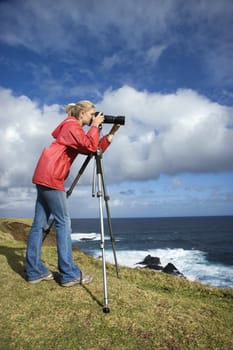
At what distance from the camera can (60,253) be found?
4012 mm

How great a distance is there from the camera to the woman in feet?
Answer: 12.9

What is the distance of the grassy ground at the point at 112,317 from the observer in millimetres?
2598

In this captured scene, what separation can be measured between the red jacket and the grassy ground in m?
1.71

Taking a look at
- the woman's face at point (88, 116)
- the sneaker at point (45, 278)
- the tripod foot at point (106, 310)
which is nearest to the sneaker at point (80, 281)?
the sneaker at point (45, 278)

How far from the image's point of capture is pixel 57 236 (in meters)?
4.04

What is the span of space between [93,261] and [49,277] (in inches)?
86.2

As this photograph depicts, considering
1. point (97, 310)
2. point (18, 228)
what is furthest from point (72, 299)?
point (18, 228)

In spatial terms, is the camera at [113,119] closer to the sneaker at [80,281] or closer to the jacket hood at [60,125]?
the jacket hood at [60,125]

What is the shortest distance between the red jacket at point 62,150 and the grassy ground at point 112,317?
5.60ft

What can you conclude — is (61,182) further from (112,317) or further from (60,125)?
(112,317)

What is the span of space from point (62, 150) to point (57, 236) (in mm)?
1394

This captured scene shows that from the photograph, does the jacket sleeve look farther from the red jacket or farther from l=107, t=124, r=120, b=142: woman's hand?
l=107, t=124, r=120, b=142: woman's hand

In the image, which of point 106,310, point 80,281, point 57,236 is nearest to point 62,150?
point 57,236

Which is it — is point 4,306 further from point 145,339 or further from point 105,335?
point 145,339
